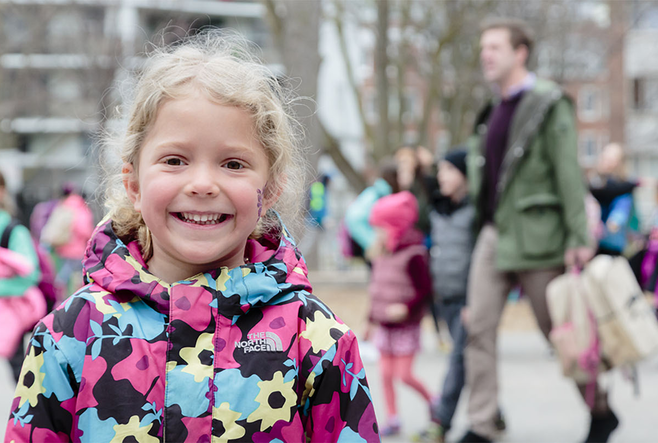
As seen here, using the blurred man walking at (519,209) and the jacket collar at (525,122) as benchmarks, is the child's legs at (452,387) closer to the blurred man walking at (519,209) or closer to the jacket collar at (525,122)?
the blurred man walking at (519,209)

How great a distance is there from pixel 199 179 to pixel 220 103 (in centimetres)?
18

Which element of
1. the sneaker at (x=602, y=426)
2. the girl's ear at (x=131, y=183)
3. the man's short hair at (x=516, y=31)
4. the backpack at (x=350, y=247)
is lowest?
A: the sneaker at (x=602, y=426)

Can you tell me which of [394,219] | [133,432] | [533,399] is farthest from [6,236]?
[533,399]

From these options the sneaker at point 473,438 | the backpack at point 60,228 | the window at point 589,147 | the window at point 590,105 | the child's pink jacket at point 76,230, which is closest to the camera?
the sneaker at point 473,438

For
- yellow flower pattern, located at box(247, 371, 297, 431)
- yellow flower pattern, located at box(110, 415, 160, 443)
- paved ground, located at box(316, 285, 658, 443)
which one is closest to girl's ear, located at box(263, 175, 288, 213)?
yellow flower pattern, located at box(247, 371, 297, 431)

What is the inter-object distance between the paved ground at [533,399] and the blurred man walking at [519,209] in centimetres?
80

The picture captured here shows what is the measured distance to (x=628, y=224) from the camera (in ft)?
30.5

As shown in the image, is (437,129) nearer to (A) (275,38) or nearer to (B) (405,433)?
(A) (275,38)

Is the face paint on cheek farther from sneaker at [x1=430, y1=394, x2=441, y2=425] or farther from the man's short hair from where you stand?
sneaker at [x1=430, y1=394, x2=441, y2=425]

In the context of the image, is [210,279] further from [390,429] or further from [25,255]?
[390,429]

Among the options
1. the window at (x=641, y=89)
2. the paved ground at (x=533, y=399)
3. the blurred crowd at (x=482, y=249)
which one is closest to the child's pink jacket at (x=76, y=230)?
the paved ground at (x=533, y=399)

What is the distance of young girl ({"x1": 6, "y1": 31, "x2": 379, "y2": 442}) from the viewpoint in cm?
179

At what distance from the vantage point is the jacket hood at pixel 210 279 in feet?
6.07

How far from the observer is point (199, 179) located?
1863 millimetres
